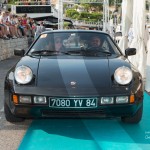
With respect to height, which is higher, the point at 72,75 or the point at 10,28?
the point at 72,75

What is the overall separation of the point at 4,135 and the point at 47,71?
97 centimetres

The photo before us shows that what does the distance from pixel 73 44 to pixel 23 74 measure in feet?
4.13

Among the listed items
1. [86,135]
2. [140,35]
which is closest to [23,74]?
[86,135]

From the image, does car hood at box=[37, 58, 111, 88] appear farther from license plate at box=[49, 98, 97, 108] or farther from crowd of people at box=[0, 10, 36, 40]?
crowd of people at box=[0, 10, 36, 40]

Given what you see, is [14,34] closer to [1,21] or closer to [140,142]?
[1,21]

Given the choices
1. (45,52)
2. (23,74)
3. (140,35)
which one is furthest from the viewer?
(140,35)

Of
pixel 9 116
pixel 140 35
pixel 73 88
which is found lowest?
pixel 9 116

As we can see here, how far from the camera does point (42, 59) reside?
4824 mm

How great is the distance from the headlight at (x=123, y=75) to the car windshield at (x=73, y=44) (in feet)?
2.71

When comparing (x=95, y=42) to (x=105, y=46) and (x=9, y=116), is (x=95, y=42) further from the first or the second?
(x=9, y=116)

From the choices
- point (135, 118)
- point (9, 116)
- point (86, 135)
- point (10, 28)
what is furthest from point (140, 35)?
point (10, 28)

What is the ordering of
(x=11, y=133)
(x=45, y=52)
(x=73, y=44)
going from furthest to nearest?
(x=73, y=44) < (x=45, y=52) < (x=11, y=133)

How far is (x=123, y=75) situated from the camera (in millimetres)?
→ 4371

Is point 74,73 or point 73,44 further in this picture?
point 73,44
